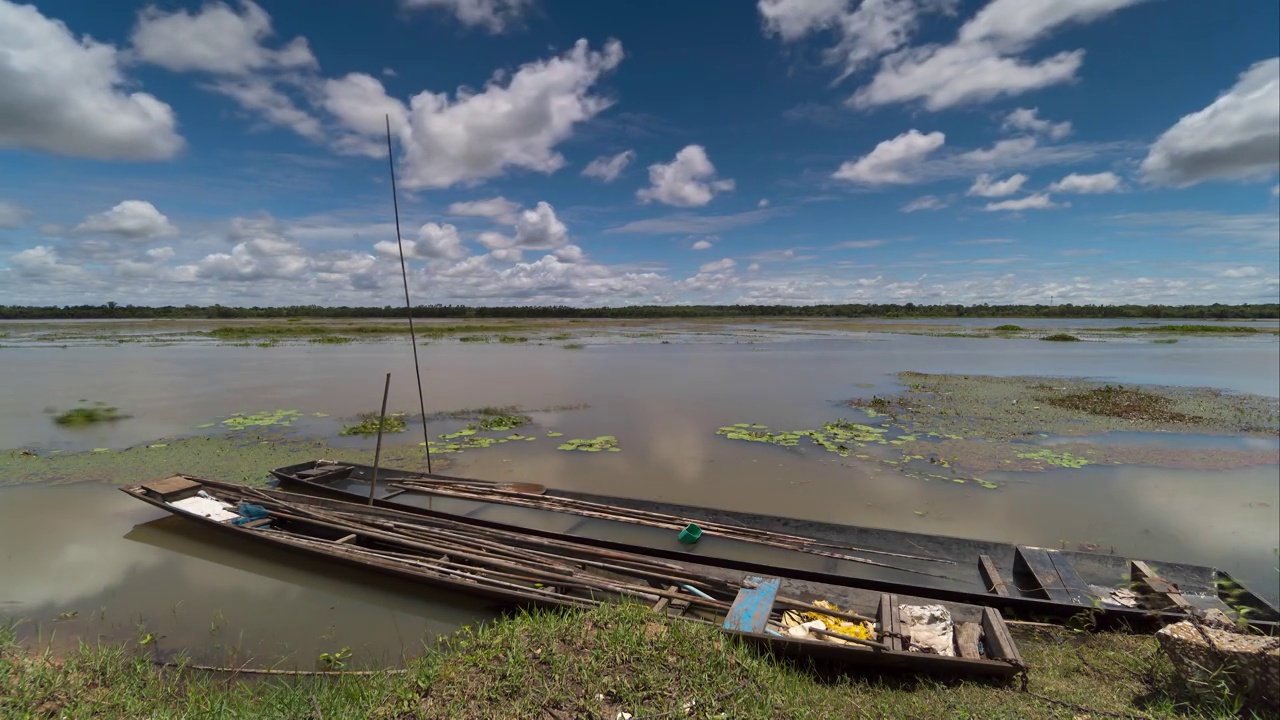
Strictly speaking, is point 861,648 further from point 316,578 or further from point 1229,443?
point 1229,443

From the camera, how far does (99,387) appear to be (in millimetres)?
18688

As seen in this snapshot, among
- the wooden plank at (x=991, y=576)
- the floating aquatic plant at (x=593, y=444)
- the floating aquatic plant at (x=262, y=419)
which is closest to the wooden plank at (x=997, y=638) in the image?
the wooden plank at (x=991, y=576)

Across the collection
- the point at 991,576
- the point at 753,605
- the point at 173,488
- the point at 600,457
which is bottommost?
the point at 600,457

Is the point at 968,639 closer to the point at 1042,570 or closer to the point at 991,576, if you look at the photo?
the point at 991,576

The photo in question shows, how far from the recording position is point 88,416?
46.2 feet

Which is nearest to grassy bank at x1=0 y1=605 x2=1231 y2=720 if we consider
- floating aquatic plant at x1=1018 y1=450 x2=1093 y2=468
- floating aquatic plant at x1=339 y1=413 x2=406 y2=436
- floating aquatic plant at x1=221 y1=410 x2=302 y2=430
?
floating aquatic plant at x1=1018 y1=450 x2=1093 y2=468

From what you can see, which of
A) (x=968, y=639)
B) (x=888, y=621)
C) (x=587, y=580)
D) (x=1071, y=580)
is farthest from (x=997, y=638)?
(x=587, y=580)

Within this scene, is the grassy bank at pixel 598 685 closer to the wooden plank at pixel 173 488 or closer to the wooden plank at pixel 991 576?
the wooden plank at pixel 991 576

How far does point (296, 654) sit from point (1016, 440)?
510 inches

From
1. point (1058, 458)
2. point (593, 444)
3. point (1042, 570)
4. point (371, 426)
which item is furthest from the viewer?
point (371, 426)

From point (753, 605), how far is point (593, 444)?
7.20m

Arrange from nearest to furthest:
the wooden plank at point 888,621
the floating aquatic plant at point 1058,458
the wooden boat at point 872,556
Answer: the wooden plank at point 888,621 → the wooden boat at point 872,556 → the floating aquatic plant at point 1058,458

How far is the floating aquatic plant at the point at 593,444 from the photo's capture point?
37.7 feet

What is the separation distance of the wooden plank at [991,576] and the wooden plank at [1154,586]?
1110 millimetres
